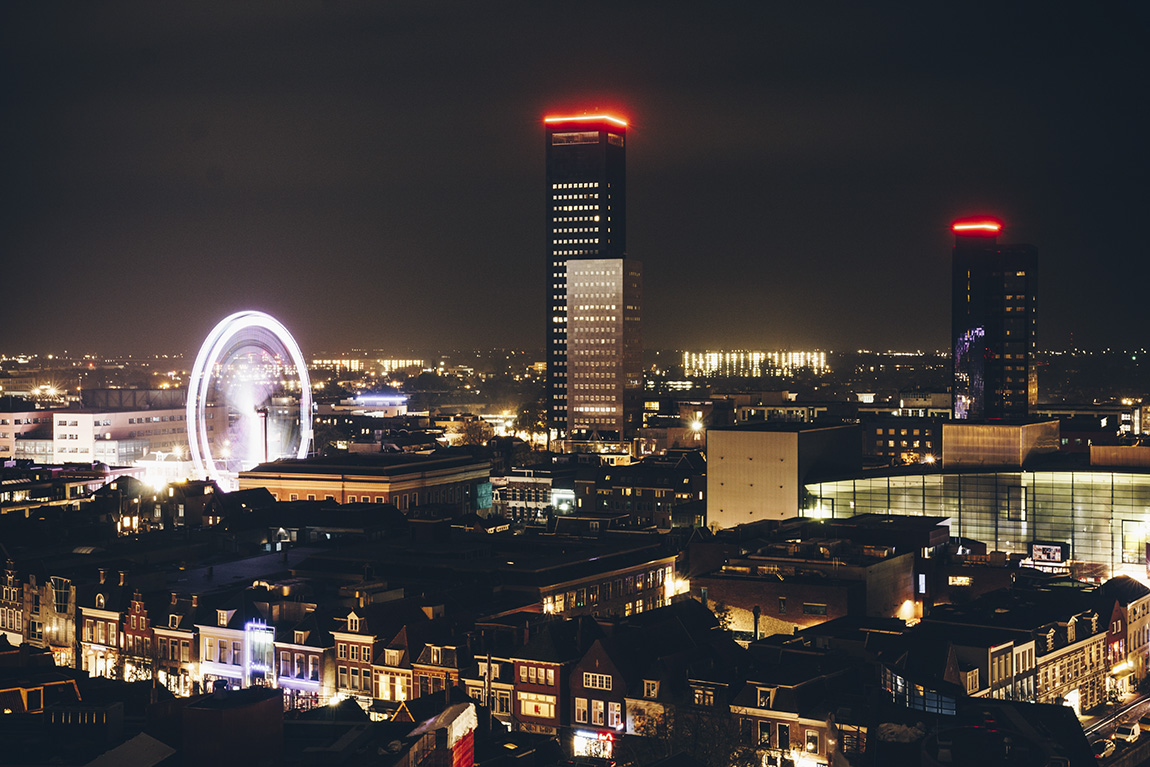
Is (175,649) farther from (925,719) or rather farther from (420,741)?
(925,719)

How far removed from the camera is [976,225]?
6762 inches

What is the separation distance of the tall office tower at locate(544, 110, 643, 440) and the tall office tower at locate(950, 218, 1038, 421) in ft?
123

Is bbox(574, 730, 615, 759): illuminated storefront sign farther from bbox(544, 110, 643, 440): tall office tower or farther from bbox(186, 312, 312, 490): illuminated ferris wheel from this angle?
bbox(544, 110, 643, 440): tall office tower

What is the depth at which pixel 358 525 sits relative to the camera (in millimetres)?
75312

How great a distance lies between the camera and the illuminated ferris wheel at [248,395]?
85.9 m

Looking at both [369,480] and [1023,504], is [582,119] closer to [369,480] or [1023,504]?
[369,480]

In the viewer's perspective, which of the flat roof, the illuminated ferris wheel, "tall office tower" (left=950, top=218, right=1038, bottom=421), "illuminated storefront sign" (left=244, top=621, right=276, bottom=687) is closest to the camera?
"illuminated storefront sign" (left=244, top=621, right=276, bottom=687)

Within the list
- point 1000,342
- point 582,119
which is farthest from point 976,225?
point 582,119

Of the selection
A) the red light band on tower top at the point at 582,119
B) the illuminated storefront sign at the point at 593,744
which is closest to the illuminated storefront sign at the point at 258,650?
the illuminated storefront sign at the point at 593,744

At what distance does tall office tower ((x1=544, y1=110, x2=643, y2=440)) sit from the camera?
152375mm

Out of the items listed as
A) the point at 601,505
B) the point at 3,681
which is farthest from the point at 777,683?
the point at 601,505

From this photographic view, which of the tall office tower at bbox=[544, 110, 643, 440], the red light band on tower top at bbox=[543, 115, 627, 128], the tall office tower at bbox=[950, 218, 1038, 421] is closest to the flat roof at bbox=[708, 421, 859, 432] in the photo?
the tall office tower at bbox=[544, 110, 643, 440]

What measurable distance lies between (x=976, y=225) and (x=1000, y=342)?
18.9 m

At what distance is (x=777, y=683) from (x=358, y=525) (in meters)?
41.0
